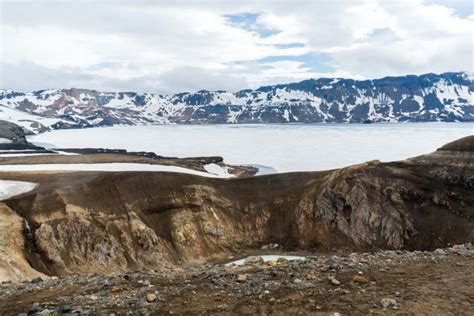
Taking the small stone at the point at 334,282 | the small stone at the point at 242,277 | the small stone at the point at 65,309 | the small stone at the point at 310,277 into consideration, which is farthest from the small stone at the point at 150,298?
the small stone at the point at 334,282

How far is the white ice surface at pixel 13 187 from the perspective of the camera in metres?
61.3

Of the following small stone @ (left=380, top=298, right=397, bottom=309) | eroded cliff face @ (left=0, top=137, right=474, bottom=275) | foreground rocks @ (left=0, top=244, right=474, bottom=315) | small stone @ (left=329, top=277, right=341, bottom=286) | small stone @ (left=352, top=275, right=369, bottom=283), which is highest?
small stone @ (left=380, top=298, right=397, bottom=309)

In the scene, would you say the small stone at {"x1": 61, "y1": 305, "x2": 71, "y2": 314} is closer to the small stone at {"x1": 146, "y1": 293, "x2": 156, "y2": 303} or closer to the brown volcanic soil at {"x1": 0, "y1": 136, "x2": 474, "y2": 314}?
the small stone at {"x1": 146, "y1": 293, "x2": 156, "y2": 303}

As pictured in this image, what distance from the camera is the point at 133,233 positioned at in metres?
57.6

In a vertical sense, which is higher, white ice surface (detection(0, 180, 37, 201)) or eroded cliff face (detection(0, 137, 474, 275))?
white ice surface (detection(0, 180, 37, 201))

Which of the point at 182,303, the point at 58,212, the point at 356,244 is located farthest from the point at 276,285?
the point at 356,244

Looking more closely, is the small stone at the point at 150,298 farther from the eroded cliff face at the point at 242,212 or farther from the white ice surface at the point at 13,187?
the white ice surface at the point at 13,187

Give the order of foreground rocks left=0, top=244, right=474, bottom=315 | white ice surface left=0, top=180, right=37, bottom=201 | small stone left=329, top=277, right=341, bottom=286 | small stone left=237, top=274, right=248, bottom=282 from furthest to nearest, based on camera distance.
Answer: white ice surface left=0, top=180, right=37, bottom=201
small stone left=237, top=274, right=248, bottom=282
small stone left=329, top=277, right=341, bottom=286
foreground rocks left=0, top=244, right=474, bottom=315

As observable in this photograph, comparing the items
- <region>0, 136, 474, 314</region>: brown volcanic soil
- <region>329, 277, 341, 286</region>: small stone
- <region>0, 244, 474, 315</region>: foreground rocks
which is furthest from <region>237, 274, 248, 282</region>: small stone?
<region>0, 136, 474, 314</region>: brown volcanic soil

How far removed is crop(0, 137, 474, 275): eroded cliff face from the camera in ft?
179

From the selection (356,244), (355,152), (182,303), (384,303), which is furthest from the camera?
(355,152)

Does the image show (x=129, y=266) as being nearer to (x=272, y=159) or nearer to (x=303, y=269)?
(x=303, y=269)

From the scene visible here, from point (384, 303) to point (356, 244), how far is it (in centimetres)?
5057

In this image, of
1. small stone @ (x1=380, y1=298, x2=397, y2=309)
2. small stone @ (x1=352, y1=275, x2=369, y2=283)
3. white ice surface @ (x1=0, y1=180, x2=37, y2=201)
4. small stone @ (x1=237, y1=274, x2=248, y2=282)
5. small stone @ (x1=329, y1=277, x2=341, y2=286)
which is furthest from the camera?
white ice surface @ (x1=0, y1=180, x2=37, y2=201)
